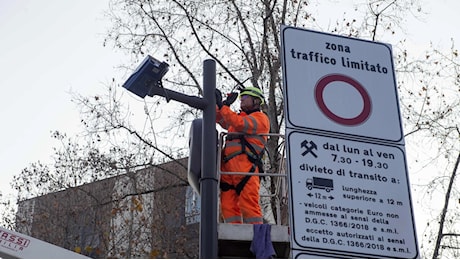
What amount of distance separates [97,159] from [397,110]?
12525 millimetres

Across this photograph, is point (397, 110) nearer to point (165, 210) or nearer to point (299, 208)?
point (299, 208)

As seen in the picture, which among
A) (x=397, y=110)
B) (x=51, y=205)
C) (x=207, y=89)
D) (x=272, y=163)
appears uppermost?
(x=51, y=205)

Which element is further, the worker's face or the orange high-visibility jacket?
the worker's face

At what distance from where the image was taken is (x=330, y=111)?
4.37 metres

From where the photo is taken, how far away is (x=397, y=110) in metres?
4.61

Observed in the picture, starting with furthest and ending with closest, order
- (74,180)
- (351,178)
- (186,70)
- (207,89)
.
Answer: (74,180), (186,70), (207,89), (351,178)

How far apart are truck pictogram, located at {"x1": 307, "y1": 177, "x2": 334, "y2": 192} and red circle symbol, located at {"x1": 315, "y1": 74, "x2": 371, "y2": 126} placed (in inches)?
18.5

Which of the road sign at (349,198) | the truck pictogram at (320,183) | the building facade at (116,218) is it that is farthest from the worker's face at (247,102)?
A: the building facade at (116,218)

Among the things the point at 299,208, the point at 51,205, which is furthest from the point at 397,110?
the point at 51,205

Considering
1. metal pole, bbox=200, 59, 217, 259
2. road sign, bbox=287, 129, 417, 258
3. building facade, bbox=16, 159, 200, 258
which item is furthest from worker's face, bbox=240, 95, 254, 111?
building facade, bbox=16, 159, 200, 258

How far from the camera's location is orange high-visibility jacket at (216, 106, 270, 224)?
7629mm

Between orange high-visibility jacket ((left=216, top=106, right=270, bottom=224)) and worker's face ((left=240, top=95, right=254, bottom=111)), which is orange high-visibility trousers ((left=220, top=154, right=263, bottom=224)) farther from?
worker's face ((left=240, top=95, right=254, bottom=111))

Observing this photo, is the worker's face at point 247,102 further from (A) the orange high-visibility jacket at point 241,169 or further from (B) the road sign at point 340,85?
(B) the road sign at point 340,85

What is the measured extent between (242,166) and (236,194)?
32 cm
